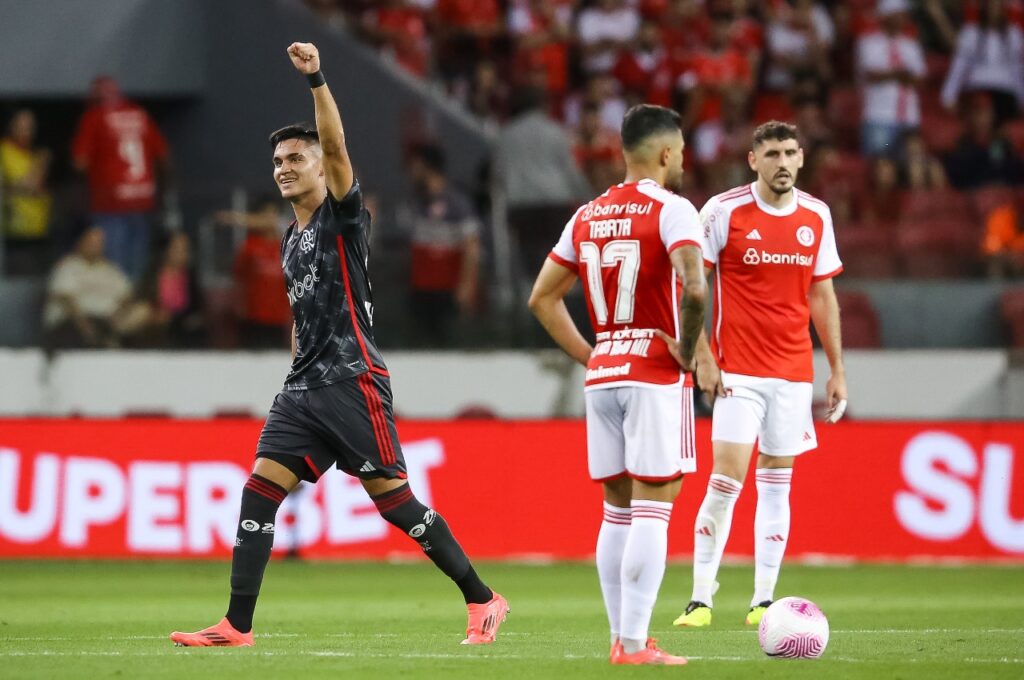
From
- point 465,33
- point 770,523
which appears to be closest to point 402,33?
point 465,33

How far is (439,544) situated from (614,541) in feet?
3.76

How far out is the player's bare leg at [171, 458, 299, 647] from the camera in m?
8.25

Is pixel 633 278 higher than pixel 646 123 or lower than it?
lower

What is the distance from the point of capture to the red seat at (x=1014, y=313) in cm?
1673

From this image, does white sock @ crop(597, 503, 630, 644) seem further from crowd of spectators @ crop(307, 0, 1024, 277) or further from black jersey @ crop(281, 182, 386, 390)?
crowd of spectators @ crop(307, 0, 1024, 277)

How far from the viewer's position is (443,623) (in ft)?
33.1

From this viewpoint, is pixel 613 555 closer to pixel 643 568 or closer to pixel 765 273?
pixel 643 568

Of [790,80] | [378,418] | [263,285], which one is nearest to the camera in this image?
A: [378,418]

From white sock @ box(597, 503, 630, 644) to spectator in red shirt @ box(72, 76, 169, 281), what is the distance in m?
10.3

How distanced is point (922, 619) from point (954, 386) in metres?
6.90

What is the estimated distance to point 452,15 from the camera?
20.7 m

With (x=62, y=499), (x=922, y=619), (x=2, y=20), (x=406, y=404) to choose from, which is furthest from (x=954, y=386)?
(x=2, y=20)

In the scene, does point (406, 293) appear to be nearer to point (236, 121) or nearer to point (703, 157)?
point (703, 157)

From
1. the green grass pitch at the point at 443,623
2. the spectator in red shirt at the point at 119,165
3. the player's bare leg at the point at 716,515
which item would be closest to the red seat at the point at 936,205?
the green grass pitch at the point at 443,623
